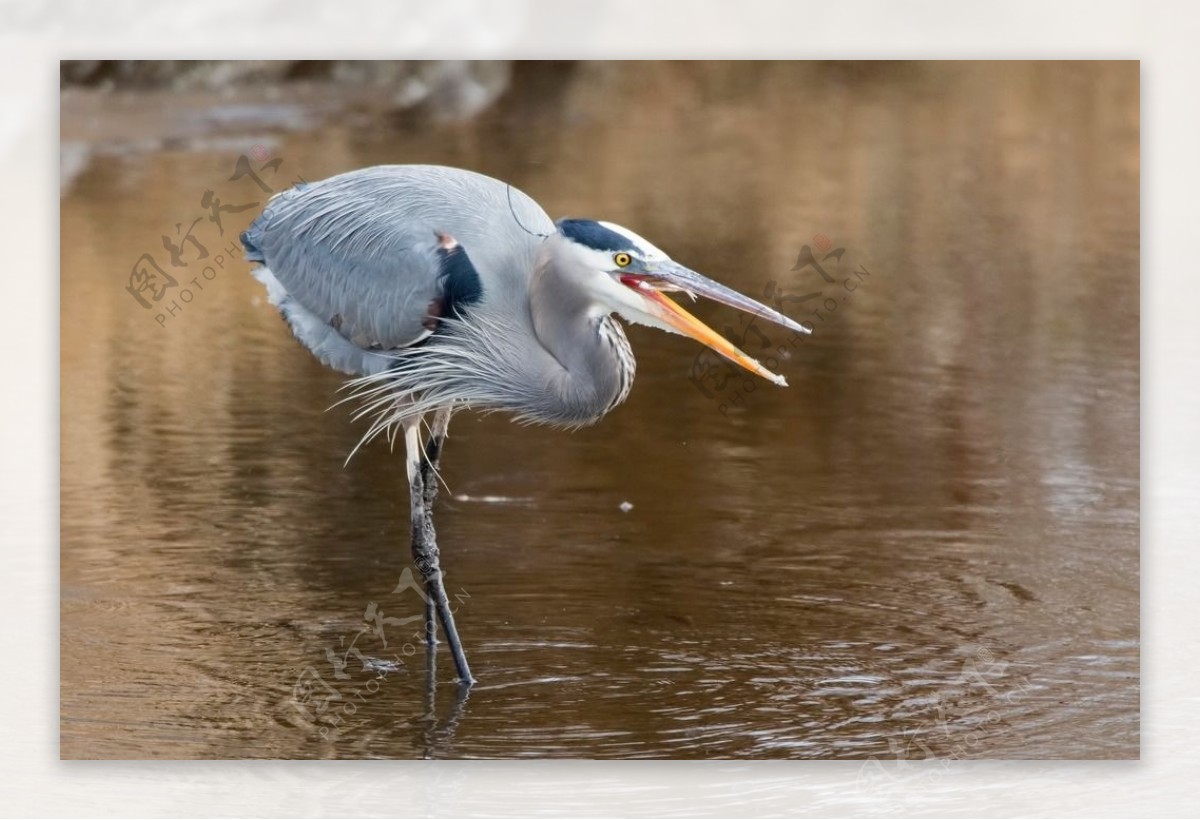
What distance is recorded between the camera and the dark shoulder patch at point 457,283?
4961 millimetres

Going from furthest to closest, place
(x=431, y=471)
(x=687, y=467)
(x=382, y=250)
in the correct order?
(x=687, y=467) < (x=431, y=471) < (x=382, y=250)

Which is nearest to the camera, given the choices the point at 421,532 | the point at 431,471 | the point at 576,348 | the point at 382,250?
the point at 576,348

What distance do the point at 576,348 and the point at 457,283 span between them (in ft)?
1.08

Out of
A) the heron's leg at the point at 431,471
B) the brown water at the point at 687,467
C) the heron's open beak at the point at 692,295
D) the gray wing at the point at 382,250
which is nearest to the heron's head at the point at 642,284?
the heron's open beak at the point at 692,295

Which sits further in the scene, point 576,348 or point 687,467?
point 687,467

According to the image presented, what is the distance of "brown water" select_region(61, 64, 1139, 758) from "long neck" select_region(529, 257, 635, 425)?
0.62m

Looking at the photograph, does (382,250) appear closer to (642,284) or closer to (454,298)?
(454,298)

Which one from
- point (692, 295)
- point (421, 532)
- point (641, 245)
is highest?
point (641, 245)

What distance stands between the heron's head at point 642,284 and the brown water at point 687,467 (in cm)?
73

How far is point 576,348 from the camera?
488 cm

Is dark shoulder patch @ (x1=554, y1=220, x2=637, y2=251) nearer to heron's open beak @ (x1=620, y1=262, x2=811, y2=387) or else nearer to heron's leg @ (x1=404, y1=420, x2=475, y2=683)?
heron's open beak @ (x1=620, y1=262, x2=811, y2=387)

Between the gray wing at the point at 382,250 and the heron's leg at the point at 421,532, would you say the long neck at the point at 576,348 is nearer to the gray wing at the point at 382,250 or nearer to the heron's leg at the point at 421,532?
the gray wing at the point at 382,250

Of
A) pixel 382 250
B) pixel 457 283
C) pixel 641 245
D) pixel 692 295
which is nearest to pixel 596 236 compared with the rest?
pixel 641 245

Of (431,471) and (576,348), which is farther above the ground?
(576,348)
